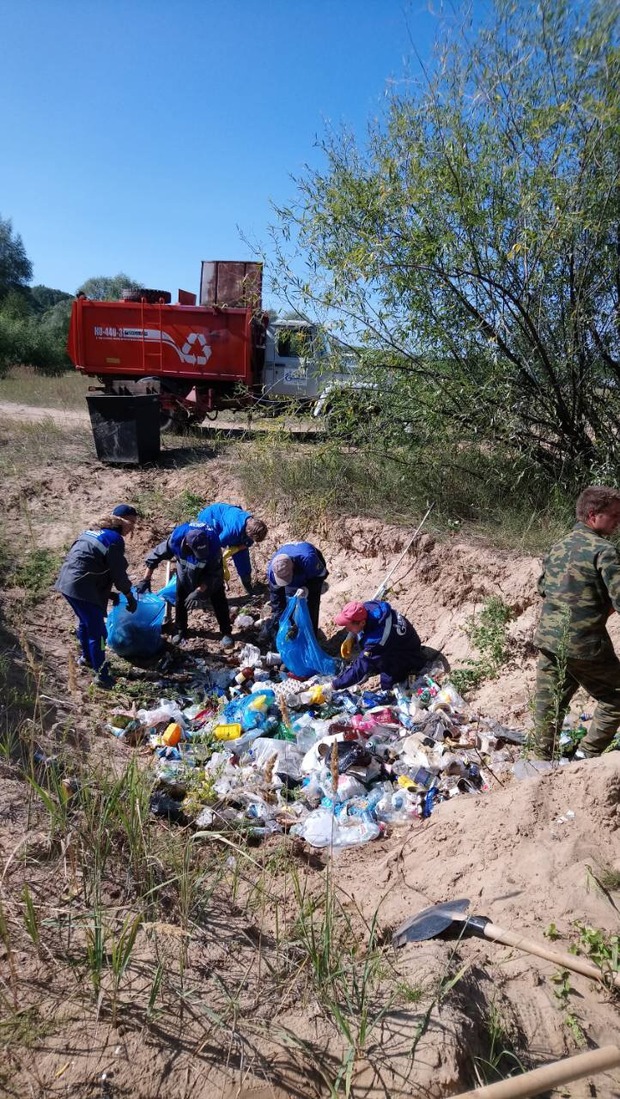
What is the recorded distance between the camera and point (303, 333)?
6648 mm

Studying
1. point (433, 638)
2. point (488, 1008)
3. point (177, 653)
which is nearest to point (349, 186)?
point (433, 638)

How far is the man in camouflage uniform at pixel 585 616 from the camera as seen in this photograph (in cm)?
350

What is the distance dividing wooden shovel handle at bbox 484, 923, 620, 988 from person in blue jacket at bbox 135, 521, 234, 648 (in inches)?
171

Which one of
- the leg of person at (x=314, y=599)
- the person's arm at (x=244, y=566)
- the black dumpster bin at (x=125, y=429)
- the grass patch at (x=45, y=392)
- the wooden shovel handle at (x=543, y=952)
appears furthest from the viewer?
the grass patch at (x=45, y=392)

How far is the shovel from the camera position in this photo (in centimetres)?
215

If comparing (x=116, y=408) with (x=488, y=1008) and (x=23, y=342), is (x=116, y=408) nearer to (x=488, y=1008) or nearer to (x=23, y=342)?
(x=488, y=1008)

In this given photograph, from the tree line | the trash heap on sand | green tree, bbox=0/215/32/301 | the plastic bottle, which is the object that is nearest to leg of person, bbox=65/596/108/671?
the trash heap on sand

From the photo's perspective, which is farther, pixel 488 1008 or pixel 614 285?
pixel 614 285

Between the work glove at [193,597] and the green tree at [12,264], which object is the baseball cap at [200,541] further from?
the green tree at [12,264]

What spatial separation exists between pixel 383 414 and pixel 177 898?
505 centimetres

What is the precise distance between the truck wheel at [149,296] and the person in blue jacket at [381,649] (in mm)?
9053

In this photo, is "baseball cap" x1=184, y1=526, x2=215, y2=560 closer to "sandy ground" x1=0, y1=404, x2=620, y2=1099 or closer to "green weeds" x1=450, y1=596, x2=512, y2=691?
"sandy ground" x1=0, y1=404, x2=620, y2=1099

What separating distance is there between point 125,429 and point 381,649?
19.9 feet

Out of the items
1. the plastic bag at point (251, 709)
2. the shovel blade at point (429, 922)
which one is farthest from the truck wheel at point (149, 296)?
the shovel blade at point (429, 922)
